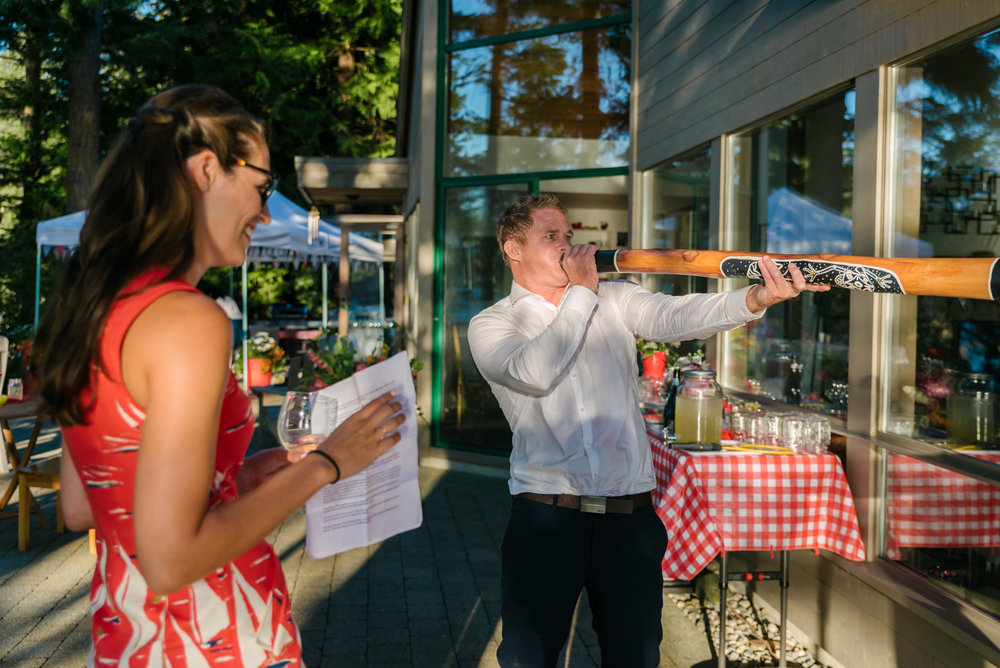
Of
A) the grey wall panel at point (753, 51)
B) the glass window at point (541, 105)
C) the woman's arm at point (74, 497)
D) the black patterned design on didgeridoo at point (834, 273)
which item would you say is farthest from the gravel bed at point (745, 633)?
the glass window at point (541, 105)

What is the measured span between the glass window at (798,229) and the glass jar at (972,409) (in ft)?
2.18

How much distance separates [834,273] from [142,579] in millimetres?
Result: 1614

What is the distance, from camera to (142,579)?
4.29 feet

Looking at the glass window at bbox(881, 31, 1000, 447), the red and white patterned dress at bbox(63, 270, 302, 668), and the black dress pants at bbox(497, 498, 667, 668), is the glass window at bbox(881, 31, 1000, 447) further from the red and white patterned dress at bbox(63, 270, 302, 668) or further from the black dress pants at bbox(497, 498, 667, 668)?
the red and white patterned dress at bbox(63, 270, 302, 668)

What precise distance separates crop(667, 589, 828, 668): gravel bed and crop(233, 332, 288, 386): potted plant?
372 inches

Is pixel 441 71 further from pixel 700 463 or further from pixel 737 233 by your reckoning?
pixel 700 463

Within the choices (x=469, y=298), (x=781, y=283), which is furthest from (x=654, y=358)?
(x=781, y=283)

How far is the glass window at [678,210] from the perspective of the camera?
6.02 metres

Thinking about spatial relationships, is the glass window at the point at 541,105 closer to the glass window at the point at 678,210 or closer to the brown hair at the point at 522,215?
the glass window at the point at 678,210

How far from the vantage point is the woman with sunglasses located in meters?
1.15

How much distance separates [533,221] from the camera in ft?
9.32

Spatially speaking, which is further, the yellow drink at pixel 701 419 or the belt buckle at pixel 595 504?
the yellow drink at pixel 701 419

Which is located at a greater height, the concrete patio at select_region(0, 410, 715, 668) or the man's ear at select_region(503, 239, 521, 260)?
the man's ear at select_region(503, 239, 521, 260)

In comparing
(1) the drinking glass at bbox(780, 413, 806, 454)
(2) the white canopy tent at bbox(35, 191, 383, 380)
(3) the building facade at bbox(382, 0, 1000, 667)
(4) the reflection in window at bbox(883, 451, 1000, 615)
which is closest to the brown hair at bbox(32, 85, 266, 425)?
(3) the building facade at bbox(382, 0, 1000, 667)
